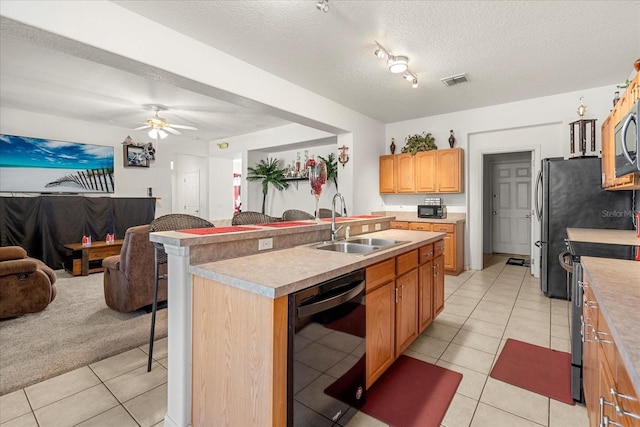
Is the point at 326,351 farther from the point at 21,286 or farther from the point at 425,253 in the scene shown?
the point at 21,286

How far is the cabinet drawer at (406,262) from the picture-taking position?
218cm

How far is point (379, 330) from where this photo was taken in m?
1.94

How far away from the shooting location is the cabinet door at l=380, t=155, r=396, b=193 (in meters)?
5.86

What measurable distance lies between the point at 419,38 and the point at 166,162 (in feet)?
20.7

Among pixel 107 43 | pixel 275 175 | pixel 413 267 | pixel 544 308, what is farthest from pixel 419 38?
pixel 275 175

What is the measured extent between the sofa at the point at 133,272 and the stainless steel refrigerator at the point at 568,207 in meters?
4.42

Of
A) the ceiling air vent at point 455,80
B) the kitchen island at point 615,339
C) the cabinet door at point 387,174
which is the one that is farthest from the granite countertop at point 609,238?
the cabinet door at point 387,174

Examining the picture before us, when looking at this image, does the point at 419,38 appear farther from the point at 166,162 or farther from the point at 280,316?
the point at 166,162

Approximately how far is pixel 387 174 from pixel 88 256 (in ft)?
17.8

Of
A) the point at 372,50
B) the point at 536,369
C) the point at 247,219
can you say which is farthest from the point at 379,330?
the point at 372,50

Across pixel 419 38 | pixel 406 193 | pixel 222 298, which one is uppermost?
pixel 419 38

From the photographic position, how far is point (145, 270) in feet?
10.5

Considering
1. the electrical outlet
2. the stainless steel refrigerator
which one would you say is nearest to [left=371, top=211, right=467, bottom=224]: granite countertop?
the stainless steel refrigerator

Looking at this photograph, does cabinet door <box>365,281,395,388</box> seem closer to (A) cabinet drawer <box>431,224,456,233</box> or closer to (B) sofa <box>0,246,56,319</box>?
(A) cabinet drawer <box>431,224,456,233</box>
